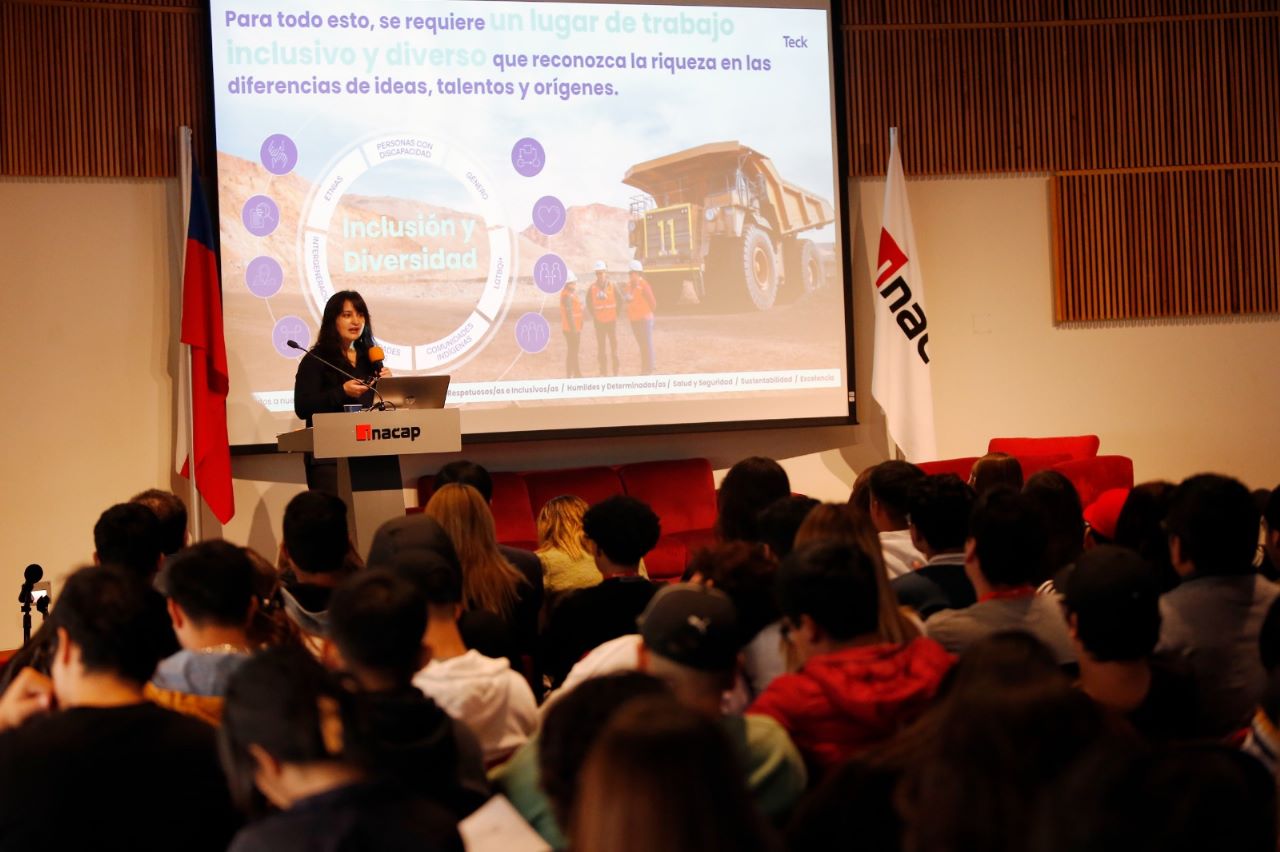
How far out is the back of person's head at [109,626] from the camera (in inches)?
87.0

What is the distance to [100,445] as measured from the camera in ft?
24.0

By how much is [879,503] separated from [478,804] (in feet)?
7.38

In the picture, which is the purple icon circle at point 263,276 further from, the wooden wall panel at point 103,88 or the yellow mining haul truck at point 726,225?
the yellow mining haul truck at point 726,225

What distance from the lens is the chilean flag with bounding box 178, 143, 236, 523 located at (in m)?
6.96

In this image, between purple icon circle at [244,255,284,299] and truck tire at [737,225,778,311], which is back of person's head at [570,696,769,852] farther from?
truck tire at [737,225,778,311]

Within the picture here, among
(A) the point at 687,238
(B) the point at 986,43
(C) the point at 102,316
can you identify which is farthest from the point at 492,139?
(B) the point at 986,43

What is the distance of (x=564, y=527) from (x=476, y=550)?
1.78ft

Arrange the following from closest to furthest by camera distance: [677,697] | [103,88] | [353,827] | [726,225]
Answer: [353,827], [677,697], [103,88], [726,225]

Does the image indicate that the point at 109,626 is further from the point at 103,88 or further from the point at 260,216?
the point at 103,88

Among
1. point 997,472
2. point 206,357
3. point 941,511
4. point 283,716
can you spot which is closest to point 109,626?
point 283,716

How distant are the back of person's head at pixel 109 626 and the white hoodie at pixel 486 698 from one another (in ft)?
1.97

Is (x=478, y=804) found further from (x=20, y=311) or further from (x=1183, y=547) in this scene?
(x=20, y=311)

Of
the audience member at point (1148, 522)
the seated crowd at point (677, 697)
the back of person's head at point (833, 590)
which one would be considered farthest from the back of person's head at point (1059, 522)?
the back of person's head at point (833, 590)

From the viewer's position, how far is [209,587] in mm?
2676
